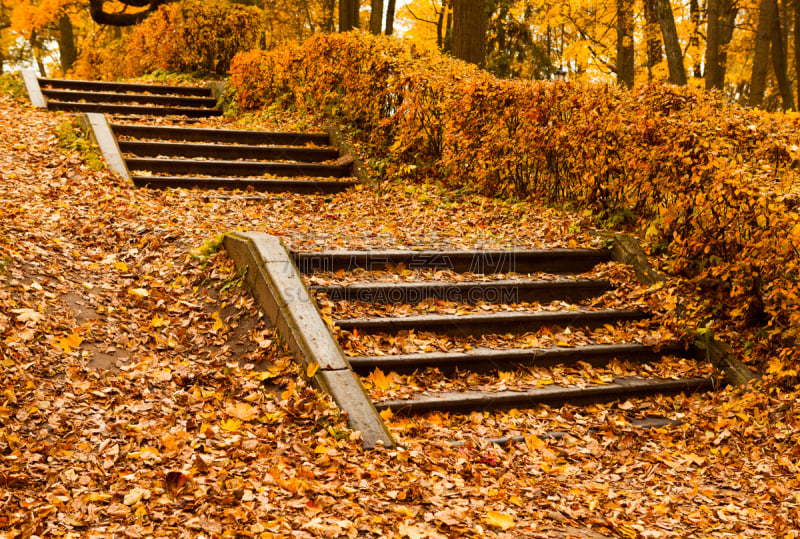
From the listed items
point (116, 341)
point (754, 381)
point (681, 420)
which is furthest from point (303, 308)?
point (754, 381)

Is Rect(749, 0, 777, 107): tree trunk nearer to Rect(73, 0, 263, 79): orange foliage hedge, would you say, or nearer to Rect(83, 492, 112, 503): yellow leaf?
Rect(73, 0, 263, 79): orange foliage hedge

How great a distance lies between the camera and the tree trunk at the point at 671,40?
11.0 metres

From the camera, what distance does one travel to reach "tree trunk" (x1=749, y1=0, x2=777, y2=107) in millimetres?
12992

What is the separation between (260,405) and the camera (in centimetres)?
403

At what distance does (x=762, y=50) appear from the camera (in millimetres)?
13195

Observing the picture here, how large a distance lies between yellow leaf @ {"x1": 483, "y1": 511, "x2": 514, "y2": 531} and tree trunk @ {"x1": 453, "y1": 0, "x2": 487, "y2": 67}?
8.59 metres

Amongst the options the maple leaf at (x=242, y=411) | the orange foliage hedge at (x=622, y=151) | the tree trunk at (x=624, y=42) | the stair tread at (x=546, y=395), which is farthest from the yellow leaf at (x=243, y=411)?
the tree trunk at (x=624, y=42)

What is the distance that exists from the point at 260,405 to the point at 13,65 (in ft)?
116

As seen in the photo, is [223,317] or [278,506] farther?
[223,317]

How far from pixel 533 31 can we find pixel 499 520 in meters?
20.3

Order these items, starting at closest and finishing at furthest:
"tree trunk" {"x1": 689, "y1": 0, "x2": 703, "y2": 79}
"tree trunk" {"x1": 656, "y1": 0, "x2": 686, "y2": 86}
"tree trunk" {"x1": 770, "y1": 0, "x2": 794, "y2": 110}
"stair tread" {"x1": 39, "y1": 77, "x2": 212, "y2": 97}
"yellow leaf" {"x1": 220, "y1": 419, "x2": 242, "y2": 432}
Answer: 1. "yellow leaf" {"x1": 220, "y1": 419, "x2": 242, "y2": 432}
2. "tree trunk" {"x1": 656, "y1": 0, "x2": 686, "y2": 86}
3. "stair tread" {"x1": 39, "y1": 77, "x2": 212, "y2": 97}
4. "tree trunk" {"x1": 770, "y1": 0, "x2": 794, "y2": 110}
5. "tree trunk" {"x1": 689, "y1": 0, "x2": 703, "y2": 79}

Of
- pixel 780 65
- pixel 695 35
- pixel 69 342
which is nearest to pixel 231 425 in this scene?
pixel 69 342

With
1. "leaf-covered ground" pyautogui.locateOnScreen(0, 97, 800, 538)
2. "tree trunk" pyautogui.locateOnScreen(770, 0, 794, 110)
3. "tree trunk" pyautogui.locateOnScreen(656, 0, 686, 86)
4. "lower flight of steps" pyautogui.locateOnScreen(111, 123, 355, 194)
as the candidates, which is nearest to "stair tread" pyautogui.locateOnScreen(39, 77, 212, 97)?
"lower flight of steps" pyautogui.locateOnScreen(111, 123, 355, 194)

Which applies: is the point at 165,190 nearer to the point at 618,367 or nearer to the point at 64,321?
the point at 64,321
